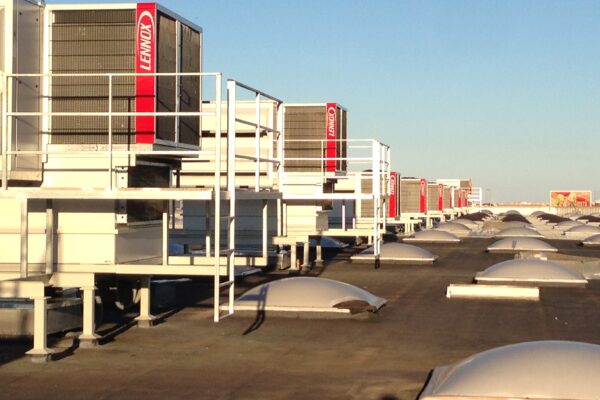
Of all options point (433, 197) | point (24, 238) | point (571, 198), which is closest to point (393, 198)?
point (433, 197)

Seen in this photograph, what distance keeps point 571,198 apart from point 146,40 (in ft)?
591

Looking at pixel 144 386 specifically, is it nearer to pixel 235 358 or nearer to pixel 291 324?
pixel 235 358

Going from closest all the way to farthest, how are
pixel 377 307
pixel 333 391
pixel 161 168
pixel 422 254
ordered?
pixel 333 391
pixel 161 168
pixel 377 307
pixel 422 254

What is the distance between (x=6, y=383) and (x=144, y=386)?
1.99m

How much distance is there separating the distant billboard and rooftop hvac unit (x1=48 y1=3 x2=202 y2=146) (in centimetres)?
17753

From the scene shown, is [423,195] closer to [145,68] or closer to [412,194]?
[412,194]

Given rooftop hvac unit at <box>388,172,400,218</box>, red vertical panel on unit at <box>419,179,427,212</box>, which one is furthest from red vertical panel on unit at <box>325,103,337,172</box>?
red vertical panel on unit at <box>419,179,427,212</box>

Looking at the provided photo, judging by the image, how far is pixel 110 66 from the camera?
1820 cm

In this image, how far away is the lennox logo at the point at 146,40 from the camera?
17.9m

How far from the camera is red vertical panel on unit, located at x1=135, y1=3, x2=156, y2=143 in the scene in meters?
17.9

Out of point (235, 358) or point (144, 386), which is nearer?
point (144, 386)

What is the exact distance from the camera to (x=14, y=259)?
18.0 m

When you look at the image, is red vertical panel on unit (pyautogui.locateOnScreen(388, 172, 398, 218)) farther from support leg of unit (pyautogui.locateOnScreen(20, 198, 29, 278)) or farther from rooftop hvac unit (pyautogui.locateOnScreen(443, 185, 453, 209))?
rooftop hvac unit (pyautogui.locateOnScreen(443, 185, 453, 209))

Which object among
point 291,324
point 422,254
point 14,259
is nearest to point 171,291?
point 291,324
